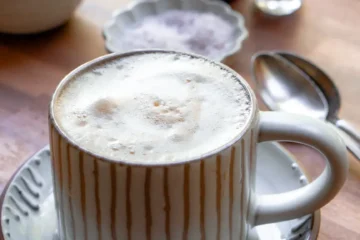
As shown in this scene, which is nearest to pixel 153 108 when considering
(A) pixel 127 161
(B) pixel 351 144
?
(A) pixel 127 161

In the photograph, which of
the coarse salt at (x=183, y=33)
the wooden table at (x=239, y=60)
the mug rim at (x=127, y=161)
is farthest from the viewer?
the coarse salt at (x=183, y=33)

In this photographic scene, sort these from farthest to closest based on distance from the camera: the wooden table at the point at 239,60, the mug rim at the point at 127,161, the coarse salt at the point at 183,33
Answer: the coarse salt at the point at 183,33
the wooden table at the point at 239,60
the mug rim at the point at 127,161

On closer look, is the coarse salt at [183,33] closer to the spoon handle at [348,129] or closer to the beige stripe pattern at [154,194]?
the spoon handle at [348,129]

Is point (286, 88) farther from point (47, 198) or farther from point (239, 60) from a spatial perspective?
point (47, 198)

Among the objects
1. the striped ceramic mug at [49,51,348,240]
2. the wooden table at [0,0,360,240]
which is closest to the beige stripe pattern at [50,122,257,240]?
the striped ceramic mug at [49,51,348,240]

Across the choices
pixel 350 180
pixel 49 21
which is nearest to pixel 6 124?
pixel 49 21

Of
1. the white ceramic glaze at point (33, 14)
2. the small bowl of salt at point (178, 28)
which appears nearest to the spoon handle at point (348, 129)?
the small bowl of salt at point (178, 28)
